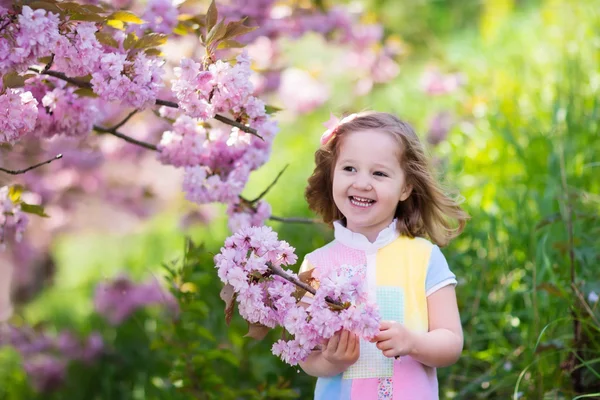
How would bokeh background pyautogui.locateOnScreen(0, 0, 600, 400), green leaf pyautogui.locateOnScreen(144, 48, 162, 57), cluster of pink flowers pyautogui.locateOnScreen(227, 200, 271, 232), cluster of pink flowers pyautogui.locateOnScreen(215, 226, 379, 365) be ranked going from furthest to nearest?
bokeh background pyautogui.locateOnScreen(0, 0, 600, 400) < cluster of pink flowers pyautogui.locateOnScreen(227, 200, 271, 232) < green leaf pyautogui.locateOnScreen(144, 48, 162, 57) < cluster of pink flowers pyautogui.locateOnScreen(215, 226, 379, 365)

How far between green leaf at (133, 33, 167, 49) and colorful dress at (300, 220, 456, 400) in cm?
65

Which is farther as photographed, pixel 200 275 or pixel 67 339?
pixel 67 339

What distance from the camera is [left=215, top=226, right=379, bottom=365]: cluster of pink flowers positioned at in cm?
150

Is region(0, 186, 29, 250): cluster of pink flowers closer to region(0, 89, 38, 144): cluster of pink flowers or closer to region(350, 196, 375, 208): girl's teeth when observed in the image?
region(0, 89, 38, 144): cluster of pink flowers

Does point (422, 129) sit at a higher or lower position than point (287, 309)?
lower

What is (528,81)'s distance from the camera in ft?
17.5

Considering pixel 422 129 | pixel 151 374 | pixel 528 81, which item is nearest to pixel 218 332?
pixel 151 374

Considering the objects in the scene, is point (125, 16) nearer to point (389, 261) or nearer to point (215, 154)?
point (215, 154)

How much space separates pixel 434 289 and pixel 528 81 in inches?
153

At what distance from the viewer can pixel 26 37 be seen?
1.69 meters

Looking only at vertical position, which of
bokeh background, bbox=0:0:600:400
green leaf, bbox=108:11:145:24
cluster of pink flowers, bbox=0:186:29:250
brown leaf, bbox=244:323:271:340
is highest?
green leaf, bbox=108:11:145:24

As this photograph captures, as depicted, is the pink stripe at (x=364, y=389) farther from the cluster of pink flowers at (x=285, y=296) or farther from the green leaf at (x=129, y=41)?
the green leaf at (x=129, y=41)

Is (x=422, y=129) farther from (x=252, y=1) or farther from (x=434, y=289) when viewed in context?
(x=434, y=289)

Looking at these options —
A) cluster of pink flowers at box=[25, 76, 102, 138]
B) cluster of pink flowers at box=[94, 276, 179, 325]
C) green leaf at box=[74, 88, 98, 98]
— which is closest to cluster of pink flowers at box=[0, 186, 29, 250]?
cluster of pink flowers at box=[25, 76, 102, 138]
